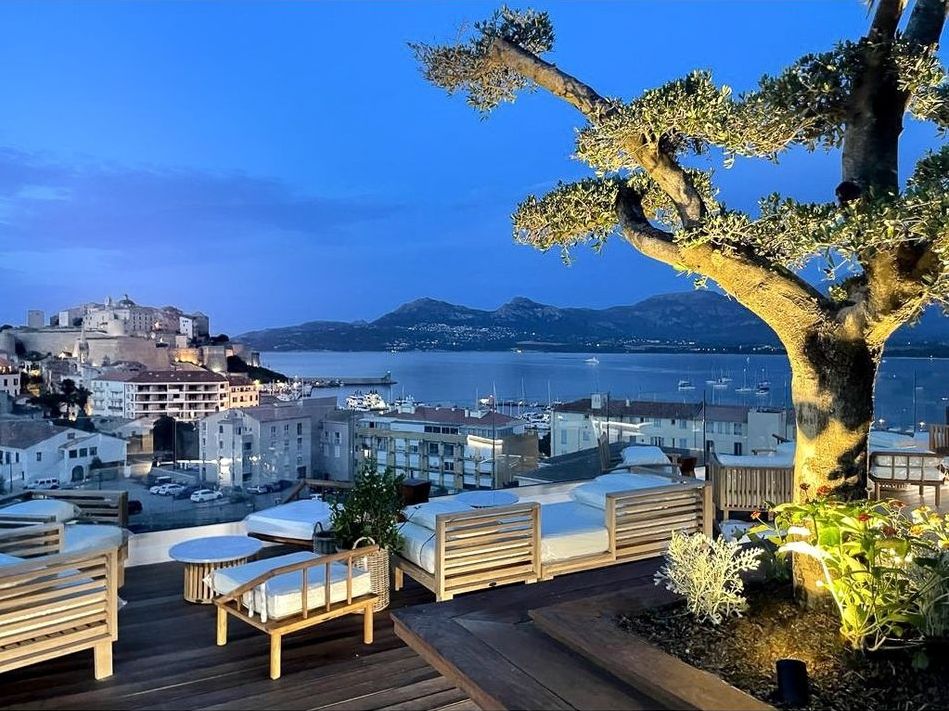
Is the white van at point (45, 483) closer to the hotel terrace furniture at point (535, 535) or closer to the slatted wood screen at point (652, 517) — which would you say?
the hotel terrace furniture at point (535, 535)

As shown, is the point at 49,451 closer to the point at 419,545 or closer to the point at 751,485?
the point at 419,545

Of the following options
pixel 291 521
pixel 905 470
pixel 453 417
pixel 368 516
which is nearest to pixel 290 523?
pixel 291 521

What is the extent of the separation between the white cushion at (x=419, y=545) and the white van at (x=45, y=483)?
3471mm

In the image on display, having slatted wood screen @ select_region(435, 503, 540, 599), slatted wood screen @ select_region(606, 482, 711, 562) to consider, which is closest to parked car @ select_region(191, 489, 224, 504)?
slatted wood screen @ select_region(435, 503, 540, 599)

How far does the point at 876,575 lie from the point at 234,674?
3.18 metres

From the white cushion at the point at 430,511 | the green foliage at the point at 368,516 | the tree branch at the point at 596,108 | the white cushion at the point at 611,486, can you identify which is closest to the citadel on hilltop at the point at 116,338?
the white cushion at the point at 430,511

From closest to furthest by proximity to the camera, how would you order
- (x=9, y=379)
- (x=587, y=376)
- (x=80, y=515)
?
(x=80, y=515) → (x=9, y=379) → (x=587, y=376)

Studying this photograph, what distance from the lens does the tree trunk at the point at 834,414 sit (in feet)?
10.0

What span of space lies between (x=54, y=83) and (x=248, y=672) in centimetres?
1024

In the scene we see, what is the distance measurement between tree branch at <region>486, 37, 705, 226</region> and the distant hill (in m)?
7.15

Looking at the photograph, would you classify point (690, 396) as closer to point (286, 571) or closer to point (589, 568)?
point (589, 568)

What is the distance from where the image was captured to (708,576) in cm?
304

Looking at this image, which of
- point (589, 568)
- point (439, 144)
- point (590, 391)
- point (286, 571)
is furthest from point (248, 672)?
point (439, 144)

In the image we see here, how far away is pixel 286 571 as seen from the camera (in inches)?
142
